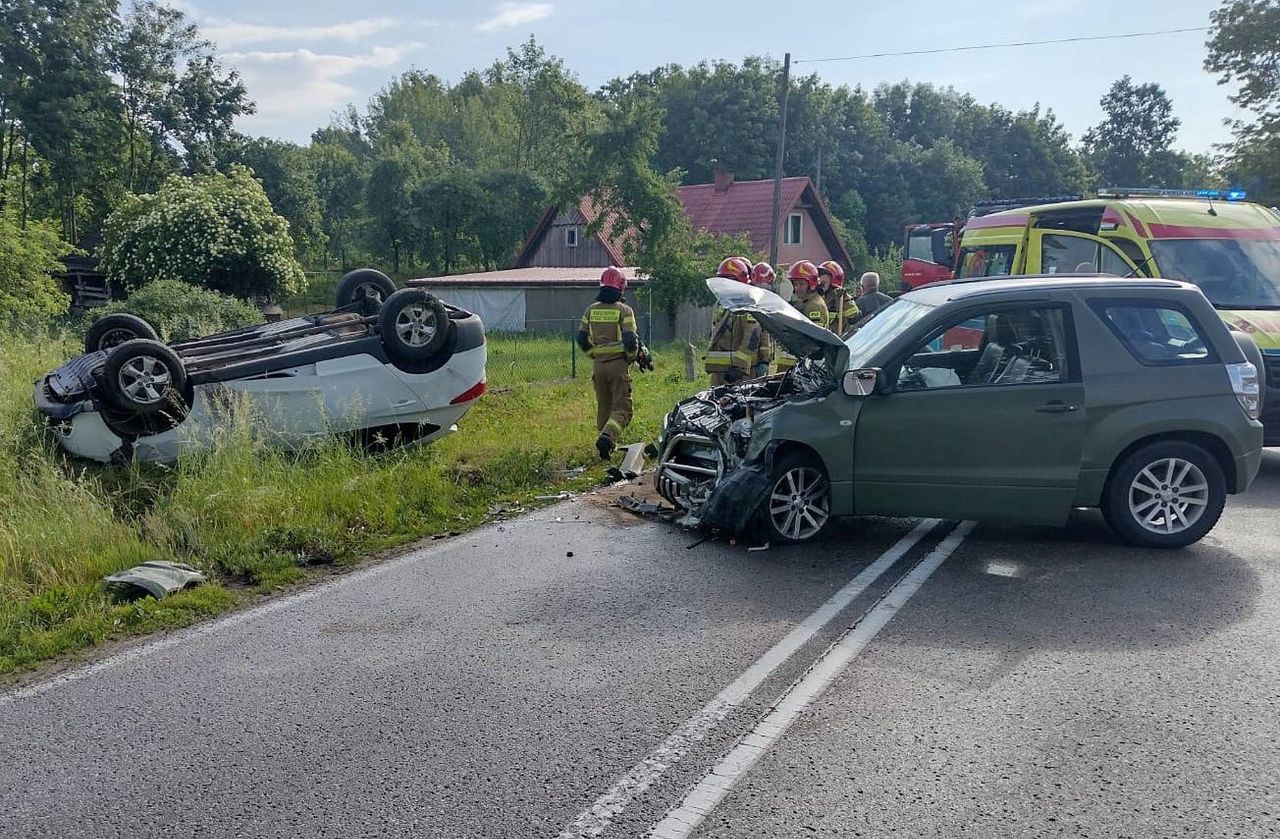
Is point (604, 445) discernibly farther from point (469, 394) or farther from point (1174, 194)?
point (1174, 194)

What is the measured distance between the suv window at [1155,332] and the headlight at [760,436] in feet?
7.13

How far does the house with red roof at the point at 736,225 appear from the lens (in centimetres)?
4003

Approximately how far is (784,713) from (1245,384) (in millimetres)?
4179

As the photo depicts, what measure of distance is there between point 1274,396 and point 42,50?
4405cm

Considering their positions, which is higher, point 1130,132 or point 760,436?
point 1130,132

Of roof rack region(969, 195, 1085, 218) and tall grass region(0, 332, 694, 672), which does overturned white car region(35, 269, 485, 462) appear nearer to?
tall grass region(0, 332, 694, 672)

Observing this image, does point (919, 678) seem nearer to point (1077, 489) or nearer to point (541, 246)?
point (1077, 489)

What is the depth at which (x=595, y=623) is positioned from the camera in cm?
522

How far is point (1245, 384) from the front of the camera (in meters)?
6.34

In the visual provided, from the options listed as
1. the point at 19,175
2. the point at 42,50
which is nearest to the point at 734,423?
the point at 42,50

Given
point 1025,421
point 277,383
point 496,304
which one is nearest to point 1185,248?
point 1025,421

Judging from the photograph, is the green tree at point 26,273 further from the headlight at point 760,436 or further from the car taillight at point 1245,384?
the car taillight at point 1245,384

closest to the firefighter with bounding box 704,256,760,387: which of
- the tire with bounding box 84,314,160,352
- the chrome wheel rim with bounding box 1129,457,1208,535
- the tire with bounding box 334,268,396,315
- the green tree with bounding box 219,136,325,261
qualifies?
the tire with bounding box 334,268,396,315

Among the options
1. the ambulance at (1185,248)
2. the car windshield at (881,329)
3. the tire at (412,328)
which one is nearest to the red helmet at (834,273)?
the ambulance at (1185,248)
